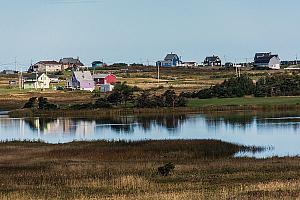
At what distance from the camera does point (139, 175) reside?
83.8 ft

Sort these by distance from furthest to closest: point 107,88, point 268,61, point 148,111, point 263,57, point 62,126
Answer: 1. point 263,57
2. point 268,61
3. point 107,88
4. point 148,111
5. point 62,126

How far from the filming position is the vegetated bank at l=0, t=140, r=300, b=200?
66.2 feet

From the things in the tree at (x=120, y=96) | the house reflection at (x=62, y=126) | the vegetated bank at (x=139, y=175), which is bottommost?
the house reflection at (x=62, y=126)

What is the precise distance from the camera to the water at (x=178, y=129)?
4800 centimetres

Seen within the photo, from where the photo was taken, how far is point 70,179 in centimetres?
2477

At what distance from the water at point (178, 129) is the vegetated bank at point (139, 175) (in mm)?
7425

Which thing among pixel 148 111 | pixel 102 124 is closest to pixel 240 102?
pixel 148 111

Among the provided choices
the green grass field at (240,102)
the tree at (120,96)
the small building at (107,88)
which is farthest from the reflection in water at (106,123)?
the small building at (107,88)

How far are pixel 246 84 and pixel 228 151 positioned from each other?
61513 millimetres

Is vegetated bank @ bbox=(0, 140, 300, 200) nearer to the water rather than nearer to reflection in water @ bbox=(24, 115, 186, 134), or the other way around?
the water

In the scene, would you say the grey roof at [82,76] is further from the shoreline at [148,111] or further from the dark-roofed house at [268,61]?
the dark-roofed house at [268,61]

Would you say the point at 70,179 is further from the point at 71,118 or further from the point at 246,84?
the point at 246,84

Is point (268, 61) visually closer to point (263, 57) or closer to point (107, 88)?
point (263, 57)

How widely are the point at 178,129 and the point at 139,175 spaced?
110 ft
